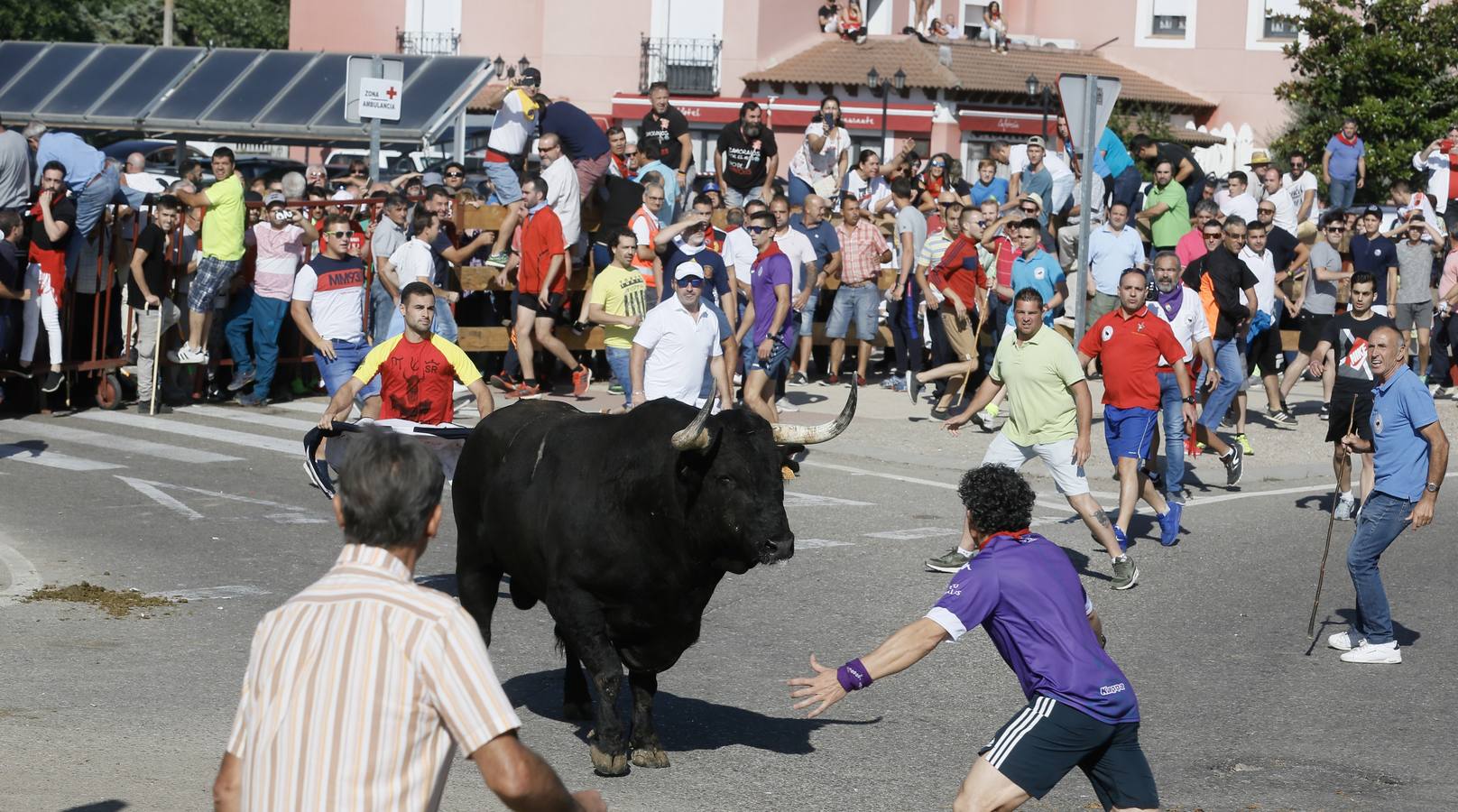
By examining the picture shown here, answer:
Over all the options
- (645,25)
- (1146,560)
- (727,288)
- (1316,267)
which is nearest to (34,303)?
(727,288)

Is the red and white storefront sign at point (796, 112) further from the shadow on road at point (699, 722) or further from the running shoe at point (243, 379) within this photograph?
the shadow on road at point (699, 722)

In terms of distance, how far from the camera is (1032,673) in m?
6.00

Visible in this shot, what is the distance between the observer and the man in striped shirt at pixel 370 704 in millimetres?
3598

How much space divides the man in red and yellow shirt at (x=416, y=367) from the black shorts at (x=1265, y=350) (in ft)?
36.2

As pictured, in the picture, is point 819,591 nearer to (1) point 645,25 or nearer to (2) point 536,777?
(2) point 536,777

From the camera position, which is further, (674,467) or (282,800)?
(674,467)

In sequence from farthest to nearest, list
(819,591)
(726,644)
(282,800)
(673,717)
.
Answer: (819,591), (726,644), (673,717), (282,800)

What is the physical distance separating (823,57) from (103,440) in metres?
35.8

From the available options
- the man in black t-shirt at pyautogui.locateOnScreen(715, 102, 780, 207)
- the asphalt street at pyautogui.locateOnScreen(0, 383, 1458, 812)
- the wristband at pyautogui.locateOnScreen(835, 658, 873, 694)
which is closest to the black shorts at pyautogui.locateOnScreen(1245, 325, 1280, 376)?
the asphalt street at pyautogui.locateOnScreen(0, 383, 1458, 812)

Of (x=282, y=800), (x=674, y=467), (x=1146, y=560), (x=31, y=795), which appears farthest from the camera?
(x=1146, y=560)

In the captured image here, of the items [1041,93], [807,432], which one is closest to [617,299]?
[807,432]

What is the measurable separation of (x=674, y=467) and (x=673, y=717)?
148 centimetres

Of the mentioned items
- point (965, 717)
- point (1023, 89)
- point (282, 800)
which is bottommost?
point (965, 717)

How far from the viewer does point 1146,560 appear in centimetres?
1245
